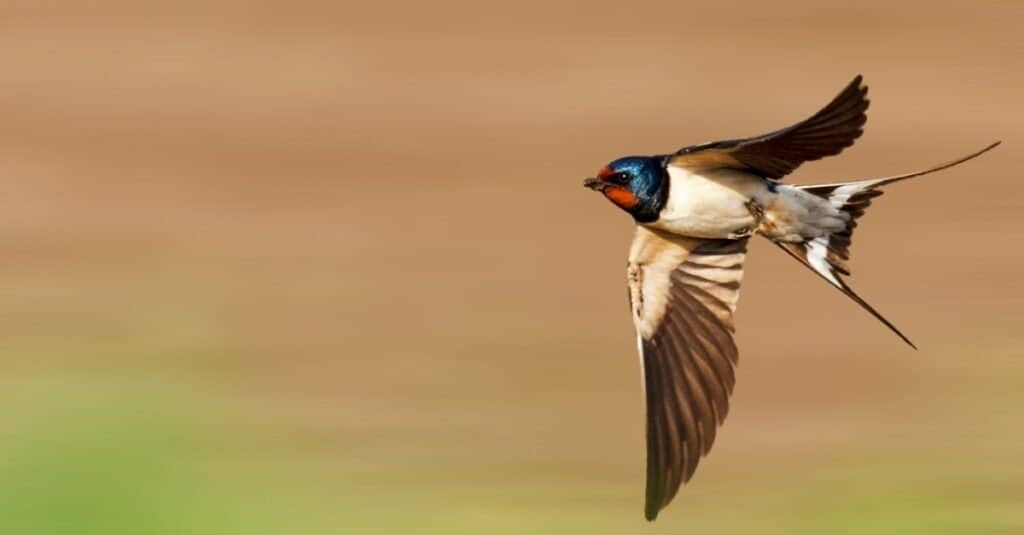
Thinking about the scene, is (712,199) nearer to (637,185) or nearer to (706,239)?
(637,185)

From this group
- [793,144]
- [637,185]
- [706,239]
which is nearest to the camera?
[793,144]

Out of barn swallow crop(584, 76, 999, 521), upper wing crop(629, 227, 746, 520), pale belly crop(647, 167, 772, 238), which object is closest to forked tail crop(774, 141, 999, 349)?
barn swallow crop(584, 76, 999, 521)

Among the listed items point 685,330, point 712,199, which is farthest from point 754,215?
point 685,330

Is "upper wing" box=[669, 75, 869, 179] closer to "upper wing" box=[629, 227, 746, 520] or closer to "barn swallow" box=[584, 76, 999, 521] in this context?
"barn swallow" box=[584, 76, 999, 521]

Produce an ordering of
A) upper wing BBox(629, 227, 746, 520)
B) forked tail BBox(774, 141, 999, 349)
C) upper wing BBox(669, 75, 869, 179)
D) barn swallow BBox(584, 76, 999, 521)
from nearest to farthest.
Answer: upper wing BBox(669, 75, 869, 179) < barn swallow BBox(584, 76, 999, 521) < forked tail BBox(774, 141, 999, 349) < upper wing BBox(629, 227, 746, 520)

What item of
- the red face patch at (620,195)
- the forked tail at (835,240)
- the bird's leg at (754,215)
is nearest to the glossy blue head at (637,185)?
the red face patch at (620,195)

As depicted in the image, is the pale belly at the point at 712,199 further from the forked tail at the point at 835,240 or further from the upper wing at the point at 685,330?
the upper wing at the point at 685,330

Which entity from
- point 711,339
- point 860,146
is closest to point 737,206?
point 711,339
